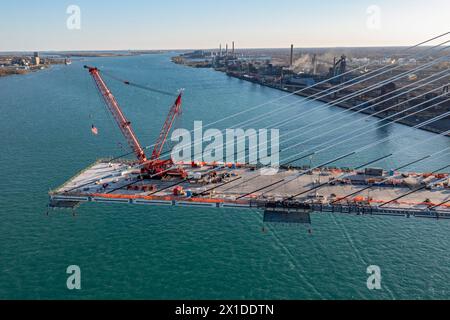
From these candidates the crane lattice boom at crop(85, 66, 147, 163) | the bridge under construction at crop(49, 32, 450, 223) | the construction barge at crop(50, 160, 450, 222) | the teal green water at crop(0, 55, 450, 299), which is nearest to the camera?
the teal green water at crop(0, 55, 450, 299)

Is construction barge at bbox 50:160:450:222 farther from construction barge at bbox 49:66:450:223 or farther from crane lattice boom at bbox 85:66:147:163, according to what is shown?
crane lattice boom at bbox 85:66:147:163

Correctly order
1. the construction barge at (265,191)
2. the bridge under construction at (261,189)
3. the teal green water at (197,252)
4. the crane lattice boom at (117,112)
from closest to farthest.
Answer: the teal green water at (197,252)
the construction barge at (265,191)
the bridge under construction at (261,189)
the crane lattice boom at (117,112)

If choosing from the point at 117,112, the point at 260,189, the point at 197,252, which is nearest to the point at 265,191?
the point at 260,189

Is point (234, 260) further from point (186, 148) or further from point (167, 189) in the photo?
point (186, 148)

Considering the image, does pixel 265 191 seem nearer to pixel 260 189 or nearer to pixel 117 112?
pixel 260 189

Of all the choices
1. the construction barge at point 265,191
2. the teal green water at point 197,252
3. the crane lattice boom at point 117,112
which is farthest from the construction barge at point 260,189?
the teal green water at point 197,252

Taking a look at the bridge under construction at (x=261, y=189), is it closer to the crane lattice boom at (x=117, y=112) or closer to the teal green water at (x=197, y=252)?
the crane lattice boom at (x=117, y=112)

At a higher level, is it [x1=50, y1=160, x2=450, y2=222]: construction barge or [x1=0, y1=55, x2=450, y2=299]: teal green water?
[x1=50, y1=160, x2=450, y2=222]: construction barge

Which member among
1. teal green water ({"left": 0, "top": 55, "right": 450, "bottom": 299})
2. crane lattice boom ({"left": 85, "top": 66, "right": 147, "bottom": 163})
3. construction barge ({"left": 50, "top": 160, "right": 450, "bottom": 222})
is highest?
crane lattice boom ({"left": 85, "top": 66, "right": 147, "bottom": 163})

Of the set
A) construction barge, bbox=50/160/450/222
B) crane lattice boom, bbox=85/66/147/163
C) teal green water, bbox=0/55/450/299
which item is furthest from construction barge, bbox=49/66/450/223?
teal green water, bbox=0/55/450/299
